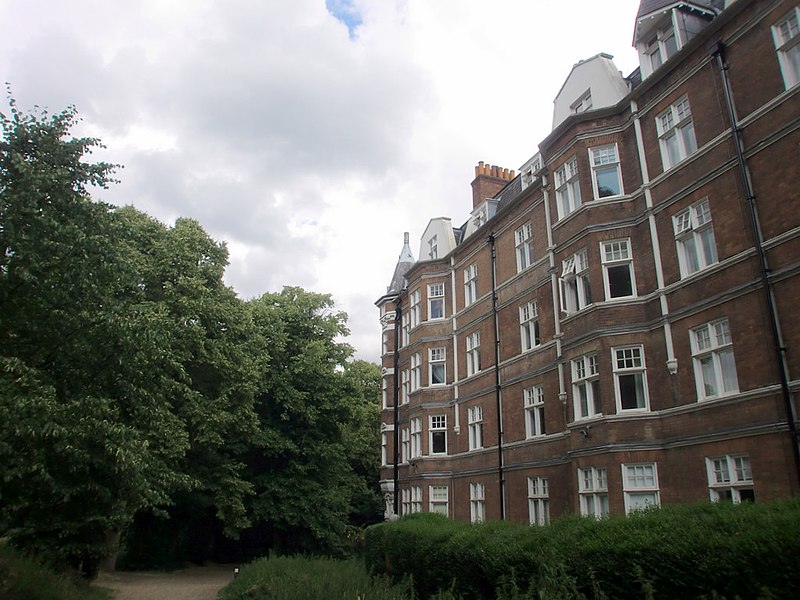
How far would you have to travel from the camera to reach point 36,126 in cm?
1232

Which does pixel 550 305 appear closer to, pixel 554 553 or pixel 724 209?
pixel 724 209

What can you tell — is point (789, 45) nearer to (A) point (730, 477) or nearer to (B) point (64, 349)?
(A) point (730, 477)

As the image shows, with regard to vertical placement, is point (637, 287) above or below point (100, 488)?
above

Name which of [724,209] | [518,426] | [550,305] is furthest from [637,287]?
[518,426]

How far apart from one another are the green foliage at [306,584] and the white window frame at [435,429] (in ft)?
32.6

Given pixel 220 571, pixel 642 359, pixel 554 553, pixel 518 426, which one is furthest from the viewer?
pixel 220 571

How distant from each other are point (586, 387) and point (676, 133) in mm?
7628

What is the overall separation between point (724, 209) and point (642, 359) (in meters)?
4.48

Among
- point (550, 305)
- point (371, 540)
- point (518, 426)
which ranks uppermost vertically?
point (550, 305)

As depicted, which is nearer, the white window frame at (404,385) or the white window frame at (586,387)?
the white window frame at (586,387)

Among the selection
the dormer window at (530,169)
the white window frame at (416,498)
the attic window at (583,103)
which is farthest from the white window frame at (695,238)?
the white window frame at (416,498)

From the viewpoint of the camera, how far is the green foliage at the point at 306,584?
12.9m

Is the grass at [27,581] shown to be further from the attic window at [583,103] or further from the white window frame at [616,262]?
the attic window at [583,103]

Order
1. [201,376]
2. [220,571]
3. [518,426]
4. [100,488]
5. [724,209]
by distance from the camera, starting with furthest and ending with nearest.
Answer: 1. [220,571]
2. [201,376]
3. [518,426]
4. [724,209]
5. [100,488]
